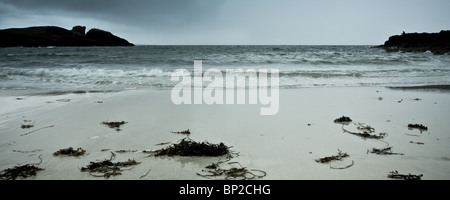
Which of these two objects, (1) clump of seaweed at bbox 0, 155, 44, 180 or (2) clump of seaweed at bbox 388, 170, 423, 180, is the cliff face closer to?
(1) clump of seaweed at bbox 0, 155, 44, 180

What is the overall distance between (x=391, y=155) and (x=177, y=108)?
4.35m

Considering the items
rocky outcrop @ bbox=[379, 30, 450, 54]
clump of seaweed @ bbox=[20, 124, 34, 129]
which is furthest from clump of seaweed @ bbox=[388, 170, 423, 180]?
rocky outcrop @ bbox=[379, 30, 450, 54]

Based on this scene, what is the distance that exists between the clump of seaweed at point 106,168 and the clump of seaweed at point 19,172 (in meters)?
0.54

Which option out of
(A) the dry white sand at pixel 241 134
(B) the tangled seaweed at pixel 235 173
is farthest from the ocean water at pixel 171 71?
(B) the tangled seaweed at pixel 235 173

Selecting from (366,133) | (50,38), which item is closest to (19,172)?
(366,133)

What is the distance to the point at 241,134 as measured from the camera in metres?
4.14

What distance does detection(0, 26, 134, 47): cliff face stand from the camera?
8270cm

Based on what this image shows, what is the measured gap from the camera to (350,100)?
688 centimetres
